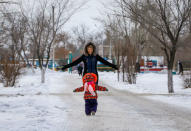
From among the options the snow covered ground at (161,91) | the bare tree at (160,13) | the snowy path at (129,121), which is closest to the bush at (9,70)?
the snow covered ground at (161,91)

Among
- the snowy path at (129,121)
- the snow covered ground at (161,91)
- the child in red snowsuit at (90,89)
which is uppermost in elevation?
the child in red snowsuit at (90,89)

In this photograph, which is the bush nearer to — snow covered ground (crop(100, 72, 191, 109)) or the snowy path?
snow covered ground (crop(100, 72, 191, 109))

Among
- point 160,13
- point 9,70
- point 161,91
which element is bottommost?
point 161,91

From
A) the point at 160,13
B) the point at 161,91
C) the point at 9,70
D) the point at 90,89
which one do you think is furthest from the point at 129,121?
the point at 9,70

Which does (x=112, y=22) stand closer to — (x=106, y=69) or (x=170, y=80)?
(x=170, y=80)

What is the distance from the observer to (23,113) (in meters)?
7.26

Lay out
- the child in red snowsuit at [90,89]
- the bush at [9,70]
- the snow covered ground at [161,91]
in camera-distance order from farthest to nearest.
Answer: the bush at [9,70] → the snow covered ground at [161,91] → the child in red snowsuit at [90,89]

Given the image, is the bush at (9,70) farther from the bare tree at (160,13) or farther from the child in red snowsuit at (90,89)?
the child in red snowsuit at (90,89)

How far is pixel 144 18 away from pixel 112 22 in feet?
38.8

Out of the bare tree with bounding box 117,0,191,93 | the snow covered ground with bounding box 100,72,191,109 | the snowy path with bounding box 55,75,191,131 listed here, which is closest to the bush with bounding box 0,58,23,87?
the snow covered ground with bounding box 100,72,191,109

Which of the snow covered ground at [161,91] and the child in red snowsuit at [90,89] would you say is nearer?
the child in red snowsuit at [90,89]

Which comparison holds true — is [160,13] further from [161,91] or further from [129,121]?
[129,121]

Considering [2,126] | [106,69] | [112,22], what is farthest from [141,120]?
[106,69]

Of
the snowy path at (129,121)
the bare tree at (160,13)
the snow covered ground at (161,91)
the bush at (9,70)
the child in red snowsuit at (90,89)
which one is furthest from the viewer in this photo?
the bush at (9,70)
